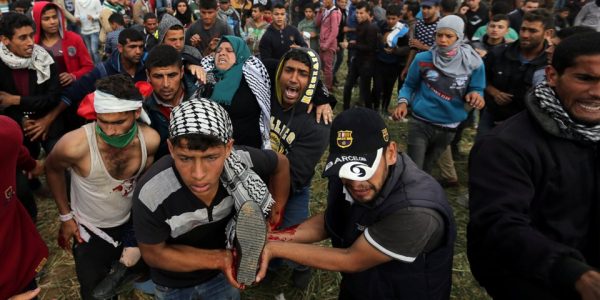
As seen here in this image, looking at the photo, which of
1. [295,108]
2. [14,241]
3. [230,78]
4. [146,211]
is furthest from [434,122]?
[14,241]

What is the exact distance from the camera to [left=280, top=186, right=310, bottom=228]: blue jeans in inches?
159

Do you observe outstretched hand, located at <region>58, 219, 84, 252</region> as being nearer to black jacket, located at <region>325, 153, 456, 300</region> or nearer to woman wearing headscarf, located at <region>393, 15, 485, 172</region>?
black jacket, located at <region>325, 153, 456, 300</region>

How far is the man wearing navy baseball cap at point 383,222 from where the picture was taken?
2068mm

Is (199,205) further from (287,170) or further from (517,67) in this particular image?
(517,67)

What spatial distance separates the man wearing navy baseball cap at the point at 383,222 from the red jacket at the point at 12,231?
63.2 inches

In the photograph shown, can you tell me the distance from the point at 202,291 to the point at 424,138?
346cm

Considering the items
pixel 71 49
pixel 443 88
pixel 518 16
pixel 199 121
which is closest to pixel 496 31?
pixel 443 88

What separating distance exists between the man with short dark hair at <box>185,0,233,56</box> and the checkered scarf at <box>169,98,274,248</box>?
4.91 m

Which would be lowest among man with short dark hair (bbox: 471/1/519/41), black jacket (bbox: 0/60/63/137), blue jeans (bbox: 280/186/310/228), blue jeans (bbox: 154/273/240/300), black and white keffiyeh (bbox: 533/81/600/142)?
blue jeans (bbox: 280/186/310/228)

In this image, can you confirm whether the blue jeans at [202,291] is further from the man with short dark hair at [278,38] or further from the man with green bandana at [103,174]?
the man with short dark hair at [278,38]

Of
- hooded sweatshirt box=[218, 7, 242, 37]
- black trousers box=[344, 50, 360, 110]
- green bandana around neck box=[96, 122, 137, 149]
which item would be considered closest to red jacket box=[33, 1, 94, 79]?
green bandana around neck box=[96, 122, 137, 149]

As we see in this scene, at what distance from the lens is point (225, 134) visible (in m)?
2.36

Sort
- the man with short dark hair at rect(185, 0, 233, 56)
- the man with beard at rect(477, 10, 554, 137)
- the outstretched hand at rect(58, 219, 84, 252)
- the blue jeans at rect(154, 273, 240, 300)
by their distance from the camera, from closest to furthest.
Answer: the blue jeans at rect(154, 273, 240, 300) < the outstretched hand at rect(58, 219, 84, 252) < the man with beard at rect(477, 10, 554, 137) < the man with short dark hair at rect(185, 0, 233, 56)

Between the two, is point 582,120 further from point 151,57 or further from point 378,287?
point 151,57
